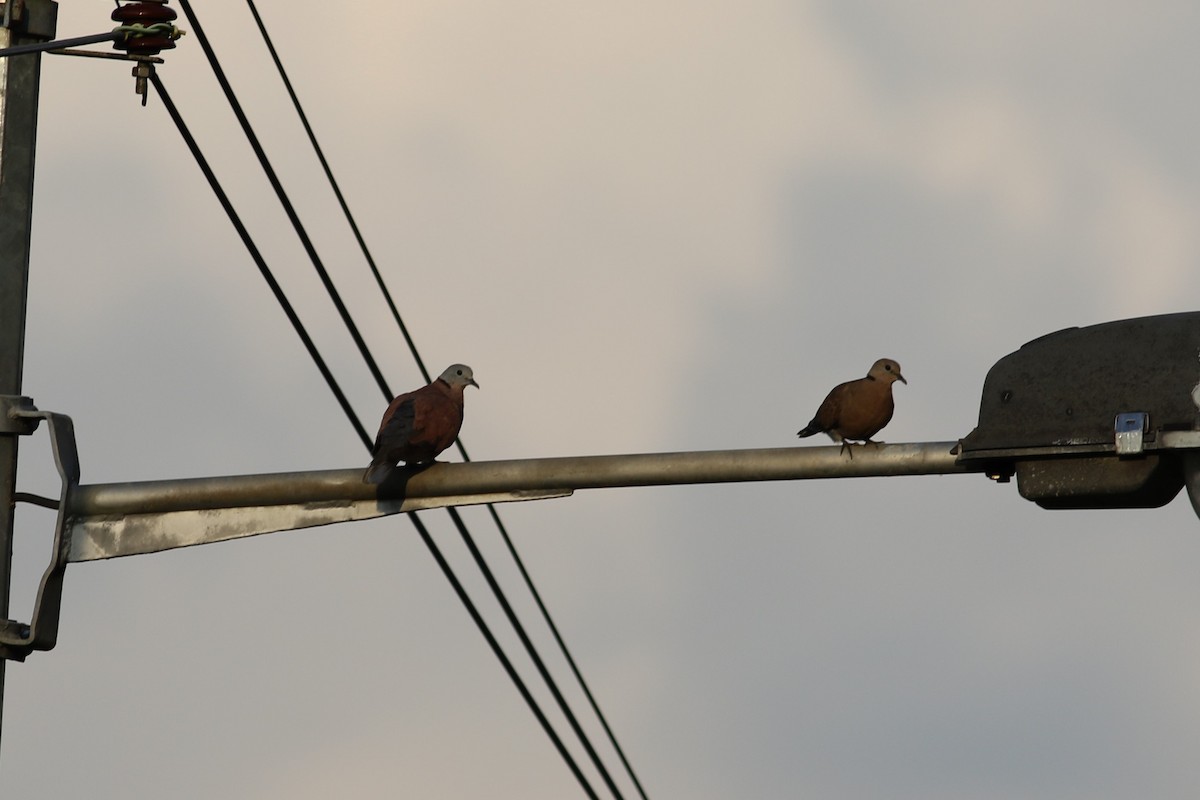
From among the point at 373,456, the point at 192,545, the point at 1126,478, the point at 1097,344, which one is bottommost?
the point at 1126,478

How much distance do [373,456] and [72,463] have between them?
1.15 meters

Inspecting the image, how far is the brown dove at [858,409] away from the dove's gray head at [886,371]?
7cm

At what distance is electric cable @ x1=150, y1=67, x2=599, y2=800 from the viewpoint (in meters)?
7.97

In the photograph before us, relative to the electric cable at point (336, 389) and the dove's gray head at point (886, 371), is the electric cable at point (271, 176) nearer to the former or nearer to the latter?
the electric cable at point (336, 389)

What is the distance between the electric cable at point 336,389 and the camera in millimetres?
7969

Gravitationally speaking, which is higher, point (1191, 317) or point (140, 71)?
point (140, 71)

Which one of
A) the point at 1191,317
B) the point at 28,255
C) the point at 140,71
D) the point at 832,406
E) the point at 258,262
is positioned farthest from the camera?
the point at 832,406

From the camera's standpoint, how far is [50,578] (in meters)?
7.18

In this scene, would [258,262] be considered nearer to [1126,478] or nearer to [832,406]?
[832,406]

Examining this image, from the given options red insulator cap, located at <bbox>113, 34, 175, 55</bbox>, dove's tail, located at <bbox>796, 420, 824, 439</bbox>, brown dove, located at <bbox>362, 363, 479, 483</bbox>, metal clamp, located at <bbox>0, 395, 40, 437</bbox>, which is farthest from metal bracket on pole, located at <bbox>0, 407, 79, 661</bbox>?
dove's tail, located at <bbox>796, 420, 824, 439</bbox>

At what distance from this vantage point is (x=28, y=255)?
7.50m

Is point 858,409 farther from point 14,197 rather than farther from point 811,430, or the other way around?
point 14,197

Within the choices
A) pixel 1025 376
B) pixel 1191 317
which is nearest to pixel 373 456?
pixel 1025 376

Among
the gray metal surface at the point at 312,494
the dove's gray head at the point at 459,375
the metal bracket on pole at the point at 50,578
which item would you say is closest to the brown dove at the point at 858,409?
the dove's gray head at the point at 459,375
